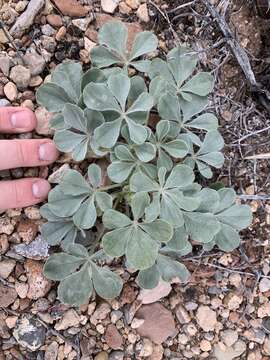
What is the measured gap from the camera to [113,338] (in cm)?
219

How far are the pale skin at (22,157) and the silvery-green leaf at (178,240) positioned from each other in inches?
17.4

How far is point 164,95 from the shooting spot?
2045 millimetres

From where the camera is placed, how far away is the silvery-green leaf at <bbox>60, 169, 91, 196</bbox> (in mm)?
2002

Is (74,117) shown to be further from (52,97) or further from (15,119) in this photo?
→ (15,119)

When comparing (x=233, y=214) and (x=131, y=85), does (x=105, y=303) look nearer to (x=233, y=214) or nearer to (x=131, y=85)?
(x=233, y=214)

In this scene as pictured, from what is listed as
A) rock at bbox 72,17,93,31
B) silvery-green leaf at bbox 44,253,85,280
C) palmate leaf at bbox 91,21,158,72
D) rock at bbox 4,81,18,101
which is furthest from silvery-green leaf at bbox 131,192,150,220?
rock at bbox 72,17,93,31

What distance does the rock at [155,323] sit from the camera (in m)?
2.22

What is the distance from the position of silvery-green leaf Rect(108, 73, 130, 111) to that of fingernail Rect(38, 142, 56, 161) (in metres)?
0.29

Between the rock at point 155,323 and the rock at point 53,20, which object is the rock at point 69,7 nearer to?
the rock at point 53,20

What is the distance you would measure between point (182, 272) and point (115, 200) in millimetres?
315

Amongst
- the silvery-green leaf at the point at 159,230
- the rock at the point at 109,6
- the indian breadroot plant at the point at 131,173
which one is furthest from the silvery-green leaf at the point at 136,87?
the silvery-green leaf at the point at 159,230

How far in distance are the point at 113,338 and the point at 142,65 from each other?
0.91 m

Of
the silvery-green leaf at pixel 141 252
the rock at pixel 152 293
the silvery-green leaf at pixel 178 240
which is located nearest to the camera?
the silvery-green leaf at pixel 141 252

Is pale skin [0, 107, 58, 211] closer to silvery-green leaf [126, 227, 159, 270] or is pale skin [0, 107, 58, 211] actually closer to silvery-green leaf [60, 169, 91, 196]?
silvery-green leaf [60, 169, 91, 196]
